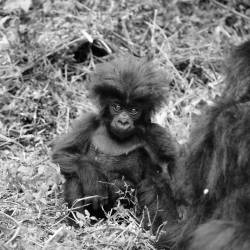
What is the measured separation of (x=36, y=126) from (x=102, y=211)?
166cm

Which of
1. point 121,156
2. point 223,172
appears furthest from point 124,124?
point 223,172

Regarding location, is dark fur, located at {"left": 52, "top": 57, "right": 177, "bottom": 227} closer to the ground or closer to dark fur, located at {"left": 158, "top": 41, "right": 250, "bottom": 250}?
the ground

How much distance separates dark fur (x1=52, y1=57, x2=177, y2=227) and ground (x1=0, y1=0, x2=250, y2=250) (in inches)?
10.7

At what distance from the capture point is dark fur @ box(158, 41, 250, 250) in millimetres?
3727

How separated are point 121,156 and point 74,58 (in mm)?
2201

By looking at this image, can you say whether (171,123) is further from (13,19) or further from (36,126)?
(13,19)

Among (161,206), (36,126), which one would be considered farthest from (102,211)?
(36,126)

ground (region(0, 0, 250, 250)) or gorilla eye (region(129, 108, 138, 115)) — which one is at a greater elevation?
gorilla eye (region(129, 108, 138, 115))

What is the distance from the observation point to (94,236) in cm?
443

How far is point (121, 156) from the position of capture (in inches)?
224

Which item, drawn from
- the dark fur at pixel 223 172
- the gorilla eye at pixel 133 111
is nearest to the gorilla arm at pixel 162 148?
the gorilla eye at pixel 133 111

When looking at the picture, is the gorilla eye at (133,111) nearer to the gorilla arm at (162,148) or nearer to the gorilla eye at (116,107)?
the gorilla eye at (116,107)

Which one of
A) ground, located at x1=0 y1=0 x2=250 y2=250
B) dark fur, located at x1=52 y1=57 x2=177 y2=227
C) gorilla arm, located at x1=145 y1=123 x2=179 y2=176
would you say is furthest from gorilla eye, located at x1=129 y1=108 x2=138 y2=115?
ground, located at x1=0 y1=0 x2=250 y2=250

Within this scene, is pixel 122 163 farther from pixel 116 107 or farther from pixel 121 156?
pixel 116 107
